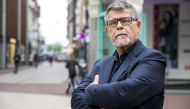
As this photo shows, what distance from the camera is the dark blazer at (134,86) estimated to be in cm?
265

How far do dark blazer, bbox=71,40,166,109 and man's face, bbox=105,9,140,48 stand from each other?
68 millimetres

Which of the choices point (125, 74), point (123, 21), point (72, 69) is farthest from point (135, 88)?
point (72, 69)

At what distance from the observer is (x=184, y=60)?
67.0 ft

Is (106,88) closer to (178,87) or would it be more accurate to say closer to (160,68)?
(160,68)

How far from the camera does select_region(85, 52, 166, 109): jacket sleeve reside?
2654 mm

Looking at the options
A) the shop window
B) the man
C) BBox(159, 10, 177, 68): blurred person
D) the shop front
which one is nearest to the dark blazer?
the man

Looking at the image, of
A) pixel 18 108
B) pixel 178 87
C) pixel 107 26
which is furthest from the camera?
pixel 178 87

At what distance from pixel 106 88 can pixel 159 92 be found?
0.27m

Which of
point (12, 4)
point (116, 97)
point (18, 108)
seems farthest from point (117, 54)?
point (12, 4)

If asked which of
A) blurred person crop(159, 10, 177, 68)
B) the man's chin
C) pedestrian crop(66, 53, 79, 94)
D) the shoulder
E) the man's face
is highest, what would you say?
the man's face

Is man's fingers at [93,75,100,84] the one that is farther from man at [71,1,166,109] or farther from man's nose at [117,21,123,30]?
man's nose at [117,21,123,30]

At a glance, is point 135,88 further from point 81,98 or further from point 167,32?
point 167,32

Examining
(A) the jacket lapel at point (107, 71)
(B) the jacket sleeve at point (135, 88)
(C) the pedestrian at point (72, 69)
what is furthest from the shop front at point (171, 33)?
(B) the jacket sleeve at point (135, 88)

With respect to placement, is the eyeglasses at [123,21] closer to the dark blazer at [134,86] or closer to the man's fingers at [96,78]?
the dark blazer at [134,86]
